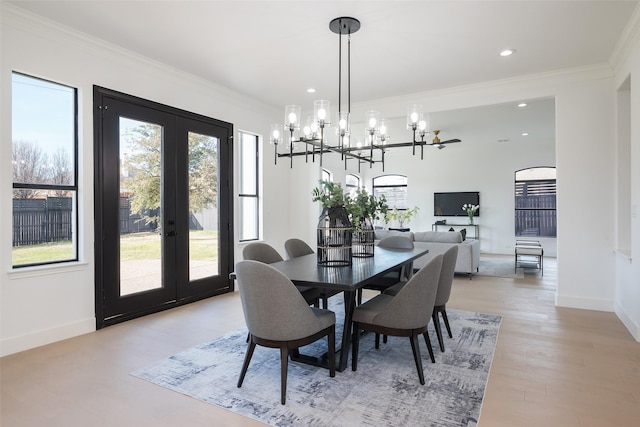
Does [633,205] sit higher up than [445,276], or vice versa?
[633,205]

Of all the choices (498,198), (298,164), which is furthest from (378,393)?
(498,198)

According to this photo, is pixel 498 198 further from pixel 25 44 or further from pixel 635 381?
pixel 25 44

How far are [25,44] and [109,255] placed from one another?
206 centimetres

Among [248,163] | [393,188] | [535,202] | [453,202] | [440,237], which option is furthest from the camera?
[393,188]

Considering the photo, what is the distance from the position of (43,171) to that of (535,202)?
10.2m

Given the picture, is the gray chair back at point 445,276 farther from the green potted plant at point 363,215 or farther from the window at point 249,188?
the window at point 249,188

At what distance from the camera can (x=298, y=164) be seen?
263 inches

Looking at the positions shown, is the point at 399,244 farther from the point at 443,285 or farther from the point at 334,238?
the point at 334,238

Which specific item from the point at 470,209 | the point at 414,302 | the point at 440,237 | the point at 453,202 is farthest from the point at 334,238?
the point at 453,202

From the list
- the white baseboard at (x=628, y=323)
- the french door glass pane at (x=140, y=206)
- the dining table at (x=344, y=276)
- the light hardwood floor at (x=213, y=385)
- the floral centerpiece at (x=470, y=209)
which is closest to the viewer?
the light hardwood floor at (x=213, y=385)

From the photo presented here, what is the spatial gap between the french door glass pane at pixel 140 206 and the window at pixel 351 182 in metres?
7.20

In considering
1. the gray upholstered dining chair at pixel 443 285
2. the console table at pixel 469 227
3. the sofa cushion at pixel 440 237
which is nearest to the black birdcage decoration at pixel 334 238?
the gray upholstered dining chair at pixel 443 285

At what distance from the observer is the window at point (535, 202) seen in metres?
9.38

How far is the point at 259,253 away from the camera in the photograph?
3.67 meters
